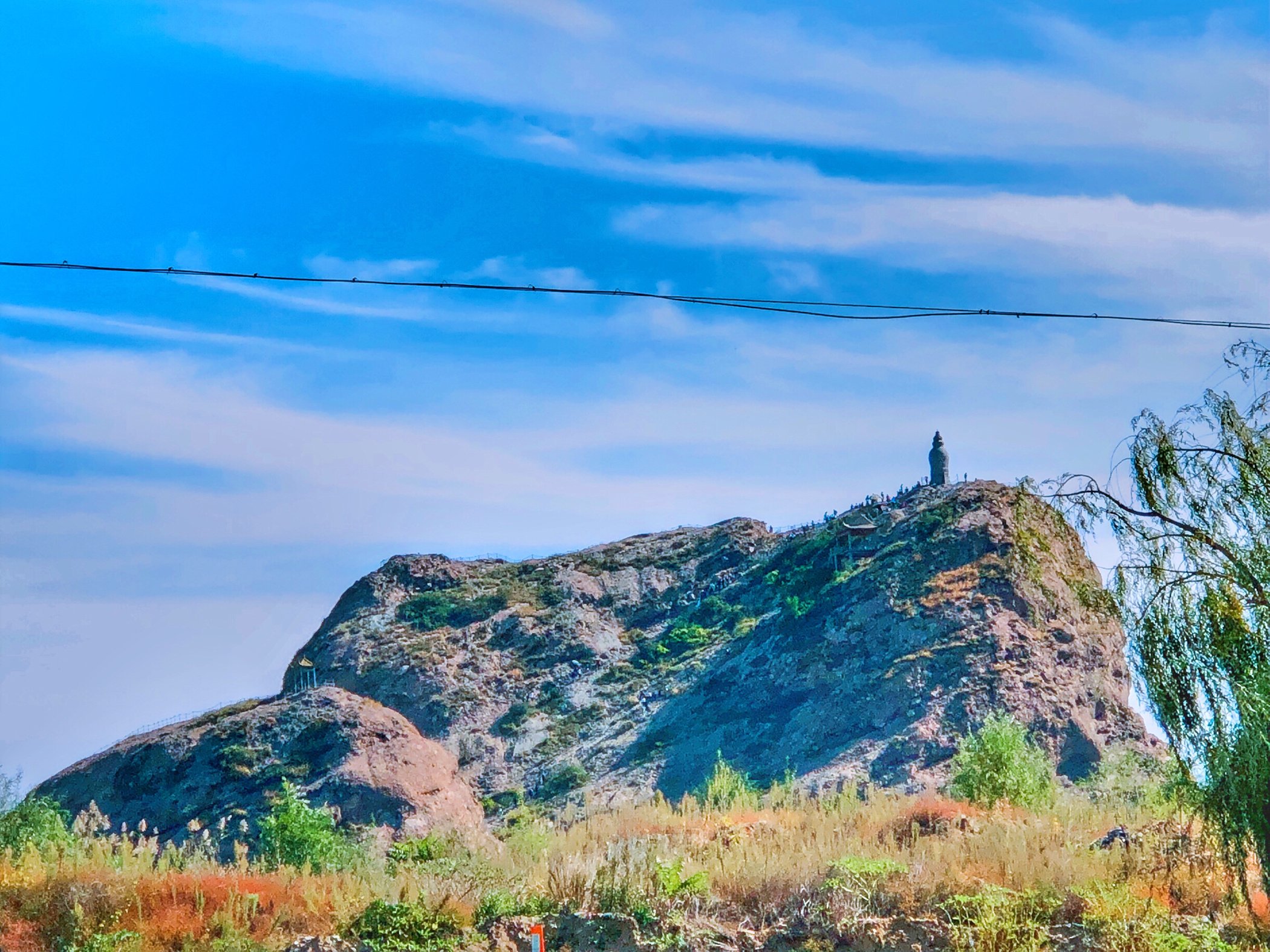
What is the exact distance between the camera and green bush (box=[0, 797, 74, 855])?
20.1 metres

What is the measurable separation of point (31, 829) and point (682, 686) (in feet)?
161

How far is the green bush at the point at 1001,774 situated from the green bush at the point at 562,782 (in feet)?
108

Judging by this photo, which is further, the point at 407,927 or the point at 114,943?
the point at 407,927

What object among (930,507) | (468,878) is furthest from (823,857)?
(930,507)

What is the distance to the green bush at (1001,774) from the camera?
26.6 m

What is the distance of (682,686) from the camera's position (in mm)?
69375

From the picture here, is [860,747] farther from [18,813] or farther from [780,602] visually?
[18,813]

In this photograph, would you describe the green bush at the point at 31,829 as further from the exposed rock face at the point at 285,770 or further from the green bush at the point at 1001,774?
the exposed rock face at the point at 285,770

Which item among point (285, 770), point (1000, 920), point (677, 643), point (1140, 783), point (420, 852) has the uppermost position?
point (677, 643)

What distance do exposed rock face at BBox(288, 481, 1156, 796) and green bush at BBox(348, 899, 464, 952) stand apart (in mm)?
27782

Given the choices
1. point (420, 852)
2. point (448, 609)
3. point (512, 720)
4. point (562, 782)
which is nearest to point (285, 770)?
point (562, 782)

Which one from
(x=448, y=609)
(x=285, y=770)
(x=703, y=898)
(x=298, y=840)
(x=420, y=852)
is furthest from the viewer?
(x=448, y=609)

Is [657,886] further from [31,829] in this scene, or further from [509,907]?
[31,829]

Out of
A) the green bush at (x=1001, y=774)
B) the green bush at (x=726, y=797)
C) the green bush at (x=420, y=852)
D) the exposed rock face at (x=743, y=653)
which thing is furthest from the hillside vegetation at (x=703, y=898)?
the exposed rock face at (x=743, y=653)
